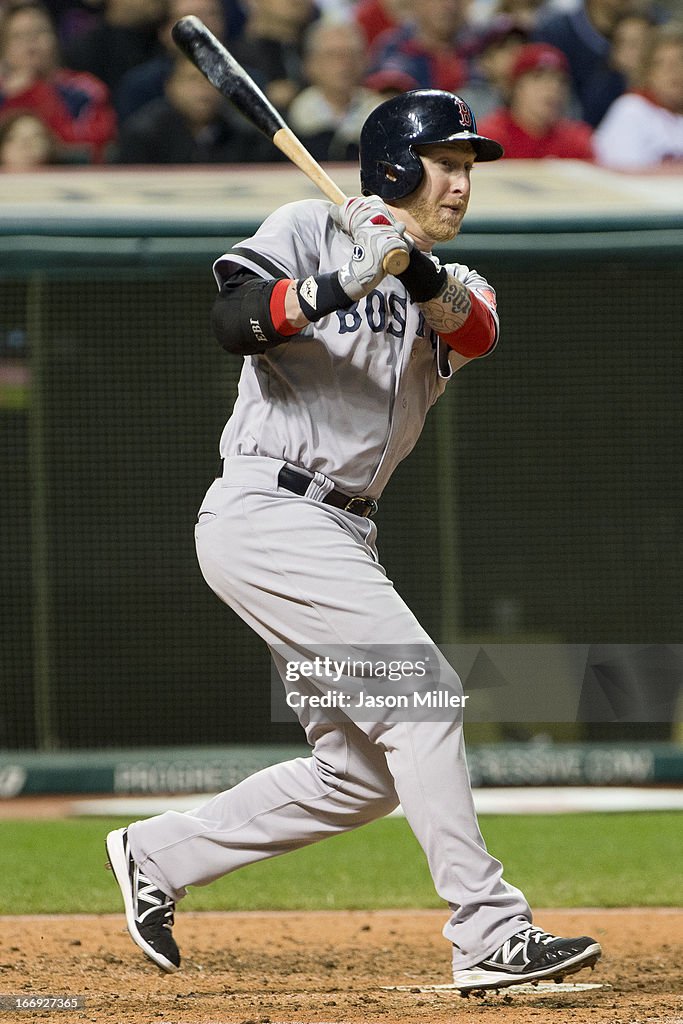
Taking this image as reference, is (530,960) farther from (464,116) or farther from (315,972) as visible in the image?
(464,116)

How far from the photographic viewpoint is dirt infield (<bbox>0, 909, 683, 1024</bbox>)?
8.73 ft

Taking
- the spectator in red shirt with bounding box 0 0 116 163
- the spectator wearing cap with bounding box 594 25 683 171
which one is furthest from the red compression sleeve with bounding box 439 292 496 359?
the spectator in red shirt with bounding box 0 0 116 163

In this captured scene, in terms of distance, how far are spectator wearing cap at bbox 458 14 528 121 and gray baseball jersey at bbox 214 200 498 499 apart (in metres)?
4.58

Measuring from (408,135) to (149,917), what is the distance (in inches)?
66.7

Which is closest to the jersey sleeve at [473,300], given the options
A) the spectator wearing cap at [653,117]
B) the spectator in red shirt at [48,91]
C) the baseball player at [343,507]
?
the baseball player at [343,507]

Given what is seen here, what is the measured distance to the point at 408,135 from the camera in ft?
9.52

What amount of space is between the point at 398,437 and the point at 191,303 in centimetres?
361

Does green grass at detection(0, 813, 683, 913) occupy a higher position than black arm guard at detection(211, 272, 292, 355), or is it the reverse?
black arm guard at detection(211, 272, 292, 355)

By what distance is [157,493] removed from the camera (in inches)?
255

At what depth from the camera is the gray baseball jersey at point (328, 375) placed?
285 cm

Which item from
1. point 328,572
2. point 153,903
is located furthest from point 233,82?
point 153,903

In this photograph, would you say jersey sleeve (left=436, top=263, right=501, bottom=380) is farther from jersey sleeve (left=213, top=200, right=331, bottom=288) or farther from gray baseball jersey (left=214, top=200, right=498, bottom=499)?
jersey sleeve (left=213, top=200, right=331, bottom=288)

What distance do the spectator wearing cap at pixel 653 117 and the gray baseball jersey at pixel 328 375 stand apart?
14.9 ft

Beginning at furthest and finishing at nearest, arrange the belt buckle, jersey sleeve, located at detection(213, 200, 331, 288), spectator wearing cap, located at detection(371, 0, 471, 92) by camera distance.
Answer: spectator wearing cap, located at detection(371, 0, 471, 92), the belt buckle, jersey sleeve, located at detection(213, 200, 331, 288)
